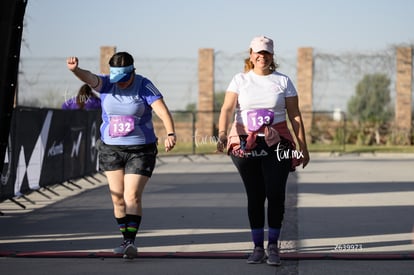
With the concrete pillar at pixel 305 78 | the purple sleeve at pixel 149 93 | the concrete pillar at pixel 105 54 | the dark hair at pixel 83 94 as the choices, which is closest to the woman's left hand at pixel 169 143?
the purple sleeve at pixel 149 93

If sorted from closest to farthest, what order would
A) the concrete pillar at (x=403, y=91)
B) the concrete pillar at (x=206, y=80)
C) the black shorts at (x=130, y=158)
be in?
the black shorts at (x=130, y=158)
the concrete pillar at (x=403, y=91)
the concrete pillar at (x=206, y=80)

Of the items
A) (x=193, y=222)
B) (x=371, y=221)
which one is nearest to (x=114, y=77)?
(x=193, y=222)

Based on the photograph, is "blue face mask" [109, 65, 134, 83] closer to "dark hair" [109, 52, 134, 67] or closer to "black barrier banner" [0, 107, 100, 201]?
"dark hair" [109, 52, 134, 67]

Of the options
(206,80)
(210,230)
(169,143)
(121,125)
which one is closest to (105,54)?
(206,80)

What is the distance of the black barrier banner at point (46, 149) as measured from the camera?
12.4m

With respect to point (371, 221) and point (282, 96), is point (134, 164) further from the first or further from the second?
point (371, 221)

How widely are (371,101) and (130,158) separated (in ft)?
90.0

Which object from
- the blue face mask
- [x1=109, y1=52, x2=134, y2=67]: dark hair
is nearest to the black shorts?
the blue face mask

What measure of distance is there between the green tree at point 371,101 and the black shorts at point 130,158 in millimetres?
26297

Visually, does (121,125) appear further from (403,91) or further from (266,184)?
(403,91)

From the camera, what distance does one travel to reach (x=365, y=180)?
17969 mm

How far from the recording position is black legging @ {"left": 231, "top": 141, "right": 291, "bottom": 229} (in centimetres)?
820

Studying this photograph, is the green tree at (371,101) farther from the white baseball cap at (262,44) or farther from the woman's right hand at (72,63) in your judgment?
the woman's right hand at (72,63)

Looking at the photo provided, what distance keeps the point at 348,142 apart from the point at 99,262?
2664cm
